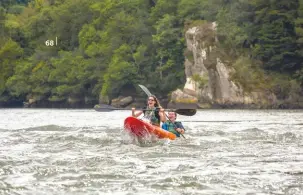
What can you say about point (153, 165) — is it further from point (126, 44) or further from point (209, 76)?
point (126, 44)

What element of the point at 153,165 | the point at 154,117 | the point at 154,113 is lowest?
the point at 153,165

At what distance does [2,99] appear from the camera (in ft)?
314

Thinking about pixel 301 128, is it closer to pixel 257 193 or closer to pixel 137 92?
pixel 257 193

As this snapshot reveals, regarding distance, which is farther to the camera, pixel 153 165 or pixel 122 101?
pixel 122 101

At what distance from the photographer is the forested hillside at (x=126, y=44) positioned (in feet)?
220

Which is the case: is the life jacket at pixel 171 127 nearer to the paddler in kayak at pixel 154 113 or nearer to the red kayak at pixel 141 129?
the paddler in kayak at pixel 154 113

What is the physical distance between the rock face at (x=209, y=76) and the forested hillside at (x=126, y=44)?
1.17m

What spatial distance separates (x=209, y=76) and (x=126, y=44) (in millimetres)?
18888

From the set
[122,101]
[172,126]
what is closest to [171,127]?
[172,126]

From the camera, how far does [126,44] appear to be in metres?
84.8

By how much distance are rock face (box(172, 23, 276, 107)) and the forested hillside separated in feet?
3.82

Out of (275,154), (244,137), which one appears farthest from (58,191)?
(244,137)

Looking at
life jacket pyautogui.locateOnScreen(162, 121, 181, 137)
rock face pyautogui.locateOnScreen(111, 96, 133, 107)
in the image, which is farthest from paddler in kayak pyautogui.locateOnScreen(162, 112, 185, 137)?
rock face pyautogui.locateOnScreen(111, 96, 133, 107)

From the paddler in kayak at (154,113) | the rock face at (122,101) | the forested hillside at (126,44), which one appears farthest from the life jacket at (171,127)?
the rock face at (122,101)
